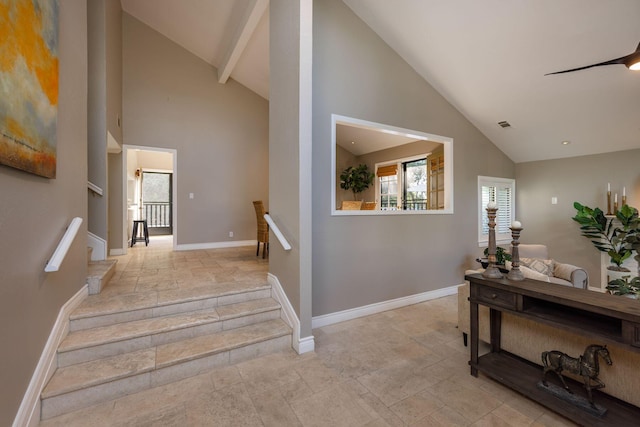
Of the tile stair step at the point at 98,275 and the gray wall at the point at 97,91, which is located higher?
the gray wall at the point at 97,91

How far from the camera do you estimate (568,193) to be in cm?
495

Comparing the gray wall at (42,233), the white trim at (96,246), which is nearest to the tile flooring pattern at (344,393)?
the gray wall at (42,233)

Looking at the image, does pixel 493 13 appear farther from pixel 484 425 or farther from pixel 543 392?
pixel 484 425

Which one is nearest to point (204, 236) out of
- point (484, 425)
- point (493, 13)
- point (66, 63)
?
point (66, 63)

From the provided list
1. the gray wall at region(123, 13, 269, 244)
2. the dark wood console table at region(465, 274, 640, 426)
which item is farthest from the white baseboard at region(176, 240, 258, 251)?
the dark wood console table at region(465, 274, 640, 426)

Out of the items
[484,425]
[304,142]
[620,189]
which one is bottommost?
[484,425]

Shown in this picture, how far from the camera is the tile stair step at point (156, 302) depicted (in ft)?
7.48

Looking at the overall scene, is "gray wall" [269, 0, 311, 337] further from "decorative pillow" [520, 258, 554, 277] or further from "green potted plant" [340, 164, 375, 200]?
"green potted plant" [340, 164, 375, 200]

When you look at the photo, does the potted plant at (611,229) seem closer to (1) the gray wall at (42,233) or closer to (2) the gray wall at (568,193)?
(2) the gray wall at (568,193)

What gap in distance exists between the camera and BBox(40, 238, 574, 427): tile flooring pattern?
1717 millimetres

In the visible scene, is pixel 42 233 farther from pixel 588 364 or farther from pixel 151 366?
pixel 588 364

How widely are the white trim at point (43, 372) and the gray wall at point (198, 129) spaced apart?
3472mm

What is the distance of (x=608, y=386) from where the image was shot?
1766 mm

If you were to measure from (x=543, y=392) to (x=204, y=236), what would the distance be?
18.2 ft
